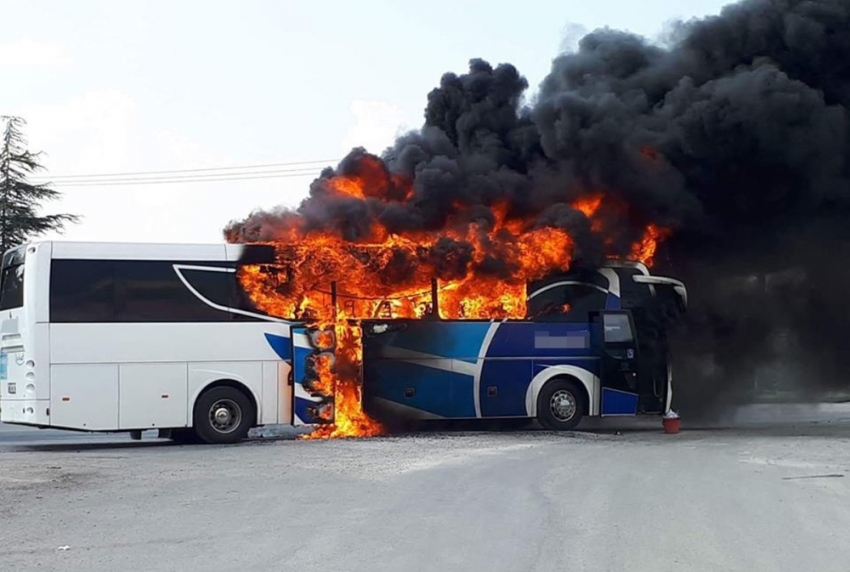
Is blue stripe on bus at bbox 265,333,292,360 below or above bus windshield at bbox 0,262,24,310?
below

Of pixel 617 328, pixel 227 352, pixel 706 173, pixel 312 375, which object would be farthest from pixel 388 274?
pixel 706 173

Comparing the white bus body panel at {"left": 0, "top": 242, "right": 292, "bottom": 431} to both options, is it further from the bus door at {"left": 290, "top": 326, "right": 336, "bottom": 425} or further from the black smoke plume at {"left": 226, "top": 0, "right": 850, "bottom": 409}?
the black smoke plume at {"left": 226, "top": 0, "right": 850, "bottom": 409}

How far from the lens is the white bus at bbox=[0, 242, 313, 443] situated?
52.5 ft

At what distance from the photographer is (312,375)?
→ 17469 mm

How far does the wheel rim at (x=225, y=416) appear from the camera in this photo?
1702 centimetres

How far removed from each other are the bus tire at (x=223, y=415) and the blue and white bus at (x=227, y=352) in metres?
0.02

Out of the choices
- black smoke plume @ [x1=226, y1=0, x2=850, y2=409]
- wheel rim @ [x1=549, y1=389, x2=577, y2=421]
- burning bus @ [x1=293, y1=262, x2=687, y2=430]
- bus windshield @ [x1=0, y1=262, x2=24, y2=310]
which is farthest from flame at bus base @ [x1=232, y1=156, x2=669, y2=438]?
bus windshield @ [x1=0, y1=262, x2=24, y2=310]

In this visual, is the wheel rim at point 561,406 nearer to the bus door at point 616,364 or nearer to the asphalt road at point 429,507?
the bus door at point 616,364

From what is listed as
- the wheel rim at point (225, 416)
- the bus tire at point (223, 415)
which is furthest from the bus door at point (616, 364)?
the wheel rim at point (225, 416)

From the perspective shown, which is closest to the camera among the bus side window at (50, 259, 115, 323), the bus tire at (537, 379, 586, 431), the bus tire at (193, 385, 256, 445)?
the bus side window at (50, 259, 115, 323)

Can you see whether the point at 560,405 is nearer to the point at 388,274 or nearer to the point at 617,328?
the point at 617,328

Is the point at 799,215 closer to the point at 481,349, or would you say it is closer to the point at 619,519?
the point at 481,349

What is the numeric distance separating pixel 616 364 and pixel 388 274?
4503 millimetres

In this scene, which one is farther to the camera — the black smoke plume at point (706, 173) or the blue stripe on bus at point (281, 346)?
the black smoke plume at point (706, 173)
